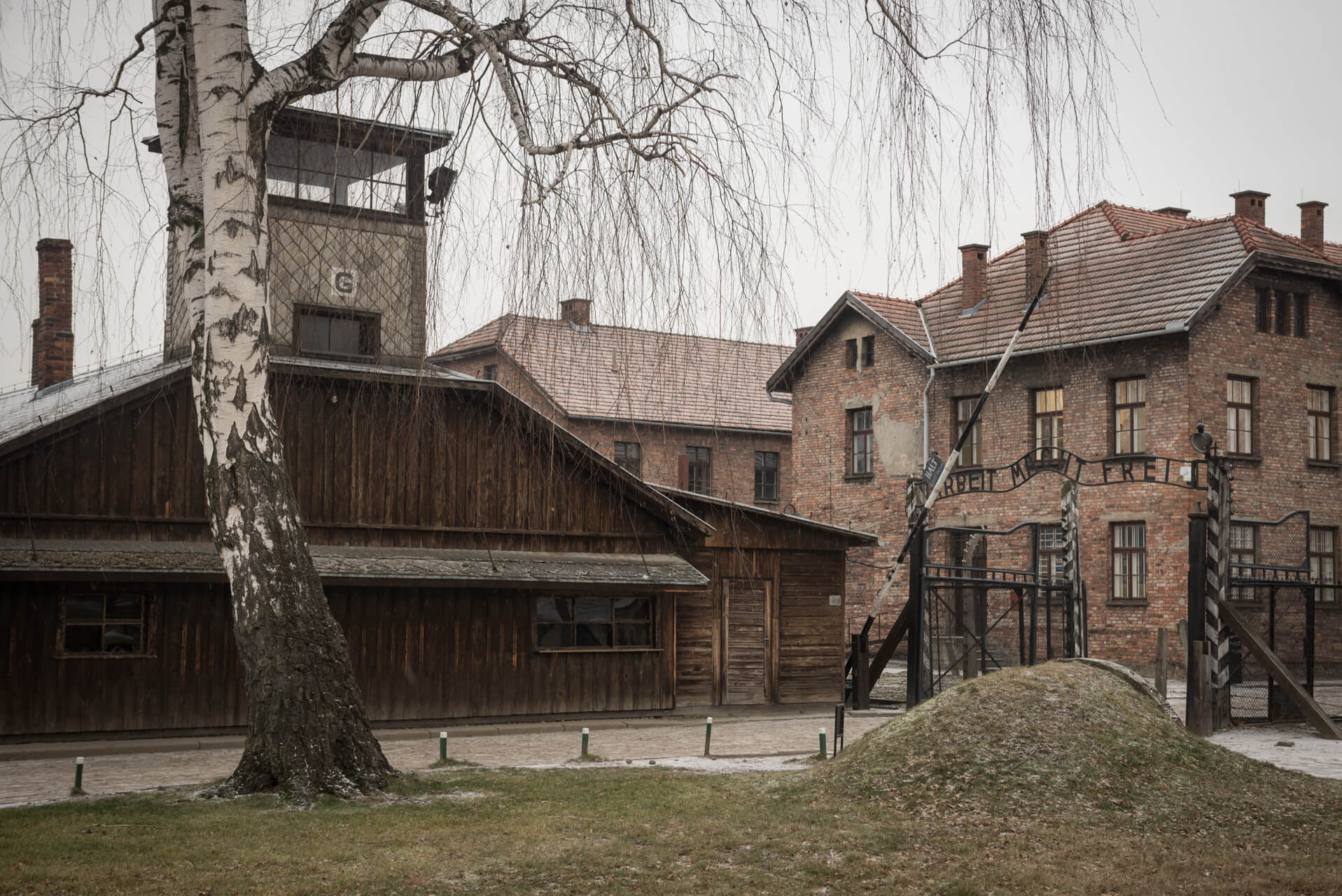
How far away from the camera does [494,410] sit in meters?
20.7

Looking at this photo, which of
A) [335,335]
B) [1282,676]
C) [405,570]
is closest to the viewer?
[1282,676]

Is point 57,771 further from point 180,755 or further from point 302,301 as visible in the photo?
point 302,301

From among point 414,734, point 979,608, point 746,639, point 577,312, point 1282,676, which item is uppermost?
point 577,312

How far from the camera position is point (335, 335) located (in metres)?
21.2

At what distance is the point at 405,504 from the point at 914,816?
39.3 feet

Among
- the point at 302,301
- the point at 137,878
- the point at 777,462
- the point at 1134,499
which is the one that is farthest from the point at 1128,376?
the point at 137,878

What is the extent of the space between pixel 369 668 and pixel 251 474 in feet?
29.3

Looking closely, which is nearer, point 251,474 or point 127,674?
point 251,474

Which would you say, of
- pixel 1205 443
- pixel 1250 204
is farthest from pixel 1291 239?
Answer: pixel 1205 443

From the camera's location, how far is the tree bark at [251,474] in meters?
10.8

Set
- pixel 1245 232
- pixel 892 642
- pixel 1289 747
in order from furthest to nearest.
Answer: pixel 1245 232
pixel 892 642
pixel 1289 747

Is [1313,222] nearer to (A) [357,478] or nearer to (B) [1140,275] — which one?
(B) [1140,275]

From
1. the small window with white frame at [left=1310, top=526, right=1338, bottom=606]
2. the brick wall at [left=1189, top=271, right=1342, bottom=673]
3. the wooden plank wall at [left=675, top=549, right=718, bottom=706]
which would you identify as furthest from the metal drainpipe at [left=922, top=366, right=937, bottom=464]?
the wooden plank wall at [left=675, top=549, right=718, bottom=706]

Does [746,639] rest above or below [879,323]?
below
